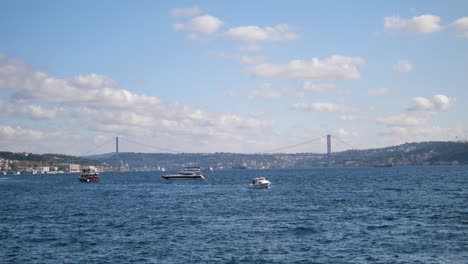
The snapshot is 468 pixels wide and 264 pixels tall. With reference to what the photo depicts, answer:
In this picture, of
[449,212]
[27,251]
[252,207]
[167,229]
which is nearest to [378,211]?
[449,212]

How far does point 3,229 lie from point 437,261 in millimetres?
34547

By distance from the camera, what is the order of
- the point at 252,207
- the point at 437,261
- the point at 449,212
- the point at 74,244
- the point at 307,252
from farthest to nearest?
the point at 252,207 → the point at 449,212 → the point at 74,244 → the point at 307,252 → the point at 437,261

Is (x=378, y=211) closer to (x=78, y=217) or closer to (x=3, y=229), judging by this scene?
(x=78, y=217)

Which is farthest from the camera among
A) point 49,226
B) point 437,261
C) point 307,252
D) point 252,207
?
point 252,207

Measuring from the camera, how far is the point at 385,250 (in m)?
36.2

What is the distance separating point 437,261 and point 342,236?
10057mm

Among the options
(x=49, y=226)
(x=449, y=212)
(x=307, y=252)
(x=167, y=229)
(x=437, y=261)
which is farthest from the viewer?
(x=449, y=212)

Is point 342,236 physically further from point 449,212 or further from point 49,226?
point 49,226

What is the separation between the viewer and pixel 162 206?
7044 cm

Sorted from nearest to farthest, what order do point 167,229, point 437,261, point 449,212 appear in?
point 437,261, point 167,229, point 449,212

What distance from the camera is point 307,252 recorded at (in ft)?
119

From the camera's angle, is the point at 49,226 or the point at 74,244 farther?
the point at 49,226

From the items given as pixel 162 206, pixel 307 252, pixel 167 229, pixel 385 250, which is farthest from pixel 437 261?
pixel 162 206

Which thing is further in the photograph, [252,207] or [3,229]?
[252,207]
